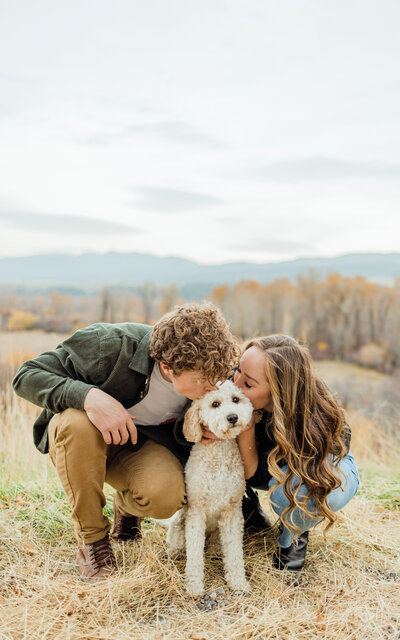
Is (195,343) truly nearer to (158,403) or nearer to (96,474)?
(158,403)

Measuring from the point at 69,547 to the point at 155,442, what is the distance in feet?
2.99

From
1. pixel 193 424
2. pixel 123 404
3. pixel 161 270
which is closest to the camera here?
pixel 193 424

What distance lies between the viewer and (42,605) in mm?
2566

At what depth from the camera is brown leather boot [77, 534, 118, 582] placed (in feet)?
9.18

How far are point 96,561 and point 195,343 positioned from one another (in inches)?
51.0

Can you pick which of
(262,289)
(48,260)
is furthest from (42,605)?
(48,260)

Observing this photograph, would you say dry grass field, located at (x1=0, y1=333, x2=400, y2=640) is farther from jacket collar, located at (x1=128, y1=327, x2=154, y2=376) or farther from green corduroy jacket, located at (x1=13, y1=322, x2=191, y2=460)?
jacket collar, located at (x1=128, y1=327, x2=154, y2=376)

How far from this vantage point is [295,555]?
115 inches

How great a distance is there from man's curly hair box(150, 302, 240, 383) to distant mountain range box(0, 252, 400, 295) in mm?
6886

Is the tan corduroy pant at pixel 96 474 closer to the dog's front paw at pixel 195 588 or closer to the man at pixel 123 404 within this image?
the man at pixel 123 404

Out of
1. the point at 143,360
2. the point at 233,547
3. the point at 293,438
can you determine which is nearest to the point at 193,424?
the point at 143,360

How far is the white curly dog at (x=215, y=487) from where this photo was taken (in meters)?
2.61

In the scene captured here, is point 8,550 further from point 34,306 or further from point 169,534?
point 34,306

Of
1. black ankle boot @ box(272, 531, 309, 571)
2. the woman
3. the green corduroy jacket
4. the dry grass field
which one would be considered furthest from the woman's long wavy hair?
the green corduroy jacket
